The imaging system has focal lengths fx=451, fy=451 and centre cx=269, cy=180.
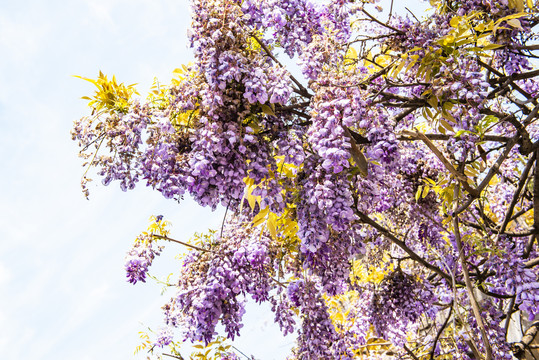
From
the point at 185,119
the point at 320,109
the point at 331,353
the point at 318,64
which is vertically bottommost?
the point at 331,353

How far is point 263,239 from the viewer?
9.45ft

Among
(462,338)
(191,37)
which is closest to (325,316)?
(462,338)

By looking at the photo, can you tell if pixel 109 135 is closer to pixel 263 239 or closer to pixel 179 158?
pixel 179 158

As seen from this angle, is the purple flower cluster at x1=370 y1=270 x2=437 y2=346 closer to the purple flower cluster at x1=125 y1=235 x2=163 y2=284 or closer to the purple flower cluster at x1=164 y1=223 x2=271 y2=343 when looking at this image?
the purple flower cluster at x1=164 y1=223 x2=271 y2=343

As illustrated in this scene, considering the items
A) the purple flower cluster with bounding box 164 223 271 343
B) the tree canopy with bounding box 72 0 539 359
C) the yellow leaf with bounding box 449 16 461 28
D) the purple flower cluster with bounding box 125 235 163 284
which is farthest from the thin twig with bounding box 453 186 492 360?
the purple flower cluster with bounding box 125 235 163 284

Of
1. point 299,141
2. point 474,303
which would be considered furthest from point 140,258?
point 474,303

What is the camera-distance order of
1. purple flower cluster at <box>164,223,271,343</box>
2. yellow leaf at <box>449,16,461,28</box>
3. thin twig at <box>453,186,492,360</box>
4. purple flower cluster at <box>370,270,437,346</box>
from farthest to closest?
purple flower cluster at <box>370,270,437,346</box>, purple flower cluster at <box>164,223,271,343</box>, thin twig at <box>453,186,492,360</box>, yellow leaf at <box>449,16,461,28</box>

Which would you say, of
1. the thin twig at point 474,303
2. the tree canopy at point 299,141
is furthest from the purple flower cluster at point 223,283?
the thin twig at point 474,303

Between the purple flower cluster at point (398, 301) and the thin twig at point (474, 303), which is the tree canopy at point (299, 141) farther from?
the purple flower cluster at point (398, 301)

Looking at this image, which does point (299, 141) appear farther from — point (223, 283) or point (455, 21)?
point (223, 283)

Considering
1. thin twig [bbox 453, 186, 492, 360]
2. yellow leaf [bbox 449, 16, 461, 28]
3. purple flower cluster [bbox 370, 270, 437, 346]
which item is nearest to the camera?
yellow leaf [bbox 449, 16, 461, 28]

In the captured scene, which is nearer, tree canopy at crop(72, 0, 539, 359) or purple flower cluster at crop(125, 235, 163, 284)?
tree canopy at crop(72, 0, 539, 359)

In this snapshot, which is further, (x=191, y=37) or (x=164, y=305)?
(x=164, y=305)

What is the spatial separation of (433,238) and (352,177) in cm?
154
